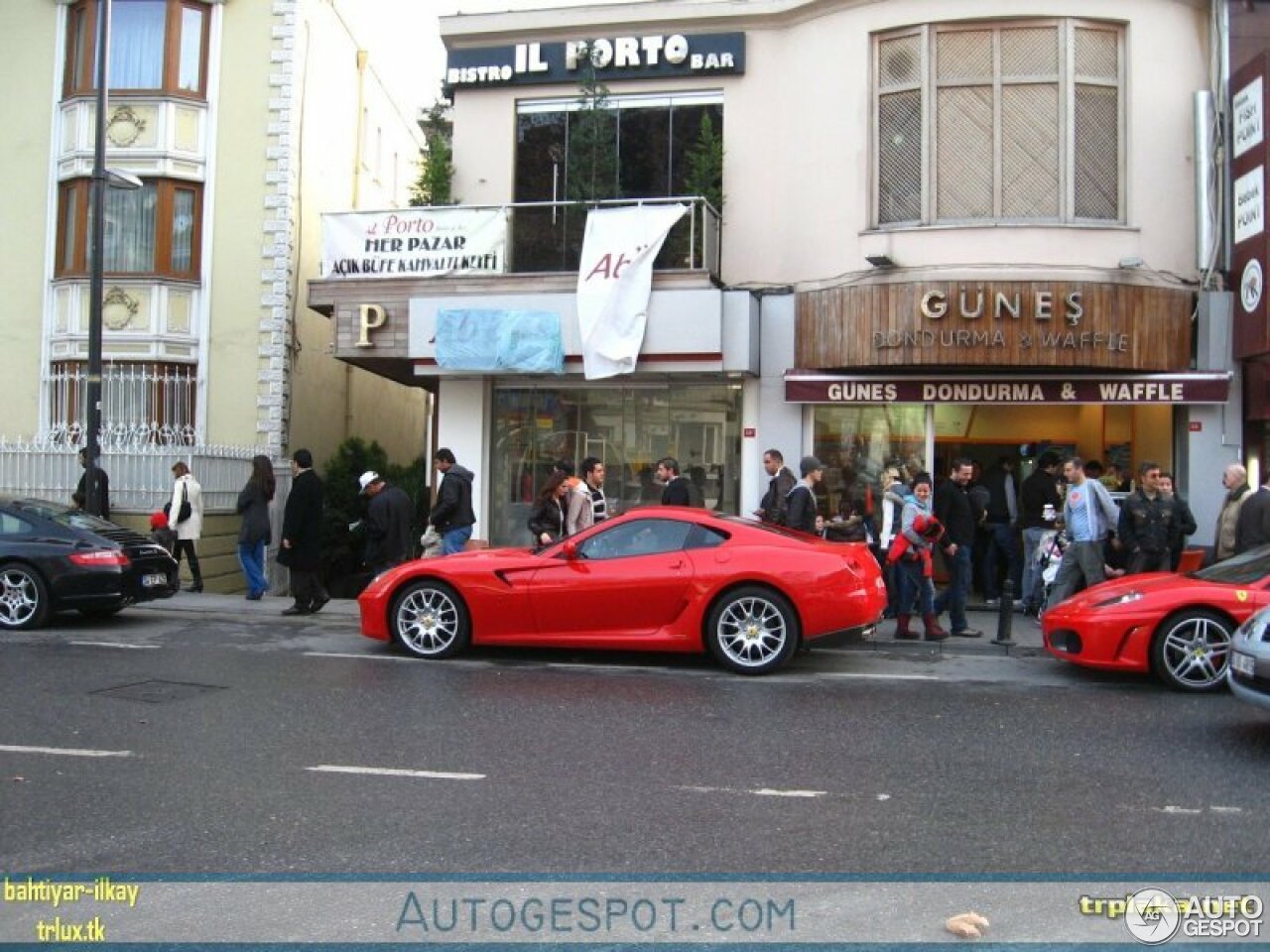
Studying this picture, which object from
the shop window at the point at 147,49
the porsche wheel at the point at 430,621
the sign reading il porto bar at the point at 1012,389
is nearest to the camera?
the porsche wheel at the point at 430,621

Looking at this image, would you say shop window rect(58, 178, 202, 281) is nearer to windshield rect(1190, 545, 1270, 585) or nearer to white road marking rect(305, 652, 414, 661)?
white road marking rect(305, 652, 414, 661)

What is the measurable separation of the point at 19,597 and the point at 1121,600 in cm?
1008

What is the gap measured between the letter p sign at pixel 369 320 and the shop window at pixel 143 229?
188 inches

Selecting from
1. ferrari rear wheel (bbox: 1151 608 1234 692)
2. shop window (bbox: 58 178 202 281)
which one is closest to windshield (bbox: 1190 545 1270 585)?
ferrari rear wheel (bbox: 1151 608 1234 692)

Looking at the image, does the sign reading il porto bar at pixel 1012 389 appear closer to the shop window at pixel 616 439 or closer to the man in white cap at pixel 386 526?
the shop window at pixel 616 439

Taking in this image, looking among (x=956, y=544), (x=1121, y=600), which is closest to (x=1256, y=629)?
(x=1121, y=600)

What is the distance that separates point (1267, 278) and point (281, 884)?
11.9 metres

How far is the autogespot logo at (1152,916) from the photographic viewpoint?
407 centimetres

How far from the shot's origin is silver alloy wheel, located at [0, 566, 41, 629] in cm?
1125

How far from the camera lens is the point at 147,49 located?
18125mm

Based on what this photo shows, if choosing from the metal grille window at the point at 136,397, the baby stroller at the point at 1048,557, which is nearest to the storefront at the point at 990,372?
the baby stroller at the point at 1048,557

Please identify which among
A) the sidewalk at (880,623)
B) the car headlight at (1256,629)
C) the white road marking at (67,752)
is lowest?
the white road marking at (67,752)

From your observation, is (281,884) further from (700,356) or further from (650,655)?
(700,356)

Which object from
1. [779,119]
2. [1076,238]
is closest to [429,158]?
[779,119]
